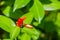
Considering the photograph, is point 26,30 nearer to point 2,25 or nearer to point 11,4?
point 2,25

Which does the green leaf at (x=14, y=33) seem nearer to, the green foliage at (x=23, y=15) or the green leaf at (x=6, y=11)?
the green foliage at (x=23, y=15)

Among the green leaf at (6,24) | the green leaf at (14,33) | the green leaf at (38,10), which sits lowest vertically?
the green leaf at (14,33)

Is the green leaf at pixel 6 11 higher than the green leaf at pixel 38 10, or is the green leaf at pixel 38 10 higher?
the green leaf at pixel 38 10

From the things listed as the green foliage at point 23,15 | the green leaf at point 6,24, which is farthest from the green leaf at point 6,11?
the green leaf at point 6,24

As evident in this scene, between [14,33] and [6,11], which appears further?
[6,11]

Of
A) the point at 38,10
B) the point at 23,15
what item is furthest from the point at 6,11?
the point at 38,10

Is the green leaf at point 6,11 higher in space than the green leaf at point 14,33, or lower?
higher

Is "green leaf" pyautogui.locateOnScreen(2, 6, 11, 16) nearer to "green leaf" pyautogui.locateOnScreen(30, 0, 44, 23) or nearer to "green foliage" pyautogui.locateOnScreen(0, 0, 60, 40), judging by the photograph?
"green foliage" pyautogui.locateOnScreen(0, 0, 60, 40)

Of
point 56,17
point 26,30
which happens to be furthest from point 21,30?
point 56,17

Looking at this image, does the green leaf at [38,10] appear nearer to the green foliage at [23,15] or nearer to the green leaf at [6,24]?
the green foliage at [23,15]

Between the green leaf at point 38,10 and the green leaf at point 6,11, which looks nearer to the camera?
the green leaf at point 38,10

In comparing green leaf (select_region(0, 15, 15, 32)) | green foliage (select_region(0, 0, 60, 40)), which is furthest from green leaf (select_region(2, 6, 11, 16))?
green leaf (select_region(0, 15, 15, 32))

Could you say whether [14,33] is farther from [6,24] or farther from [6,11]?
[6,11]
